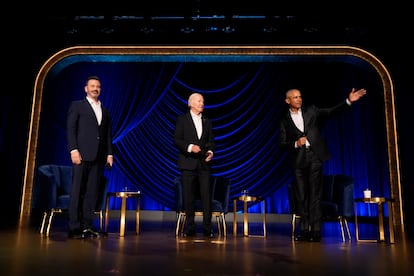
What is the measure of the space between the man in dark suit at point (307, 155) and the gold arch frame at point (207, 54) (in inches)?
104

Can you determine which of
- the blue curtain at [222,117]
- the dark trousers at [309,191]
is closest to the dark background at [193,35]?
the blue curtain at [222,117]

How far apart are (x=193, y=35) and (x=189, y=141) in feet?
8.92

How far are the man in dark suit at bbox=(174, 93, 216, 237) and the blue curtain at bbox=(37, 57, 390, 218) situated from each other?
316 cm

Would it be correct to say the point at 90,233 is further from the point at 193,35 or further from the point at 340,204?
the point at 193,35

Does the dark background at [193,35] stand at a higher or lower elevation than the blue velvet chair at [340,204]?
higher

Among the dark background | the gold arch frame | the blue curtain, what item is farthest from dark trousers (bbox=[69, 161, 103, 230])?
the blue curtain

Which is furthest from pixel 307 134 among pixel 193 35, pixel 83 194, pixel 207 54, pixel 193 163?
pixel 193 35

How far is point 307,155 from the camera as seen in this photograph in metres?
3.49

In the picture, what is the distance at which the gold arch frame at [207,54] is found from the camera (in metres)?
5.75

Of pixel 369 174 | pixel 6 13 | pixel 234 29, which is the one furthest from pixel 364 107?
pixel 6 13

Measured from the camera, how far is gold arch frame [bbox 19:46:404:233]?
5750 millimetres

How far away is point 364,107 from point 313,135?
148 inches

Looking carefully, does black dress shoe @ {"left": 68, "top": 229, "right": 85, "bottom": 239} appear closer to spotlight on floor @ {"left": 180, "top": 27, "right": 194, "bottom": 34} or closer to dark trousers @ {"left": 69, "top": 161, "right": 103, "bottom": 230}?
dark trousers @ {"left": 69, "top": 161, "right": 103, "bottom": 230}

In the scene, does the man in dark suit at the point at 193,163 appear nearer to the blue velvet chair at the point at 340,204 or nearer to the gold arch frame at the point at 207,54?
the blue velvet chair at the point at 340,204
